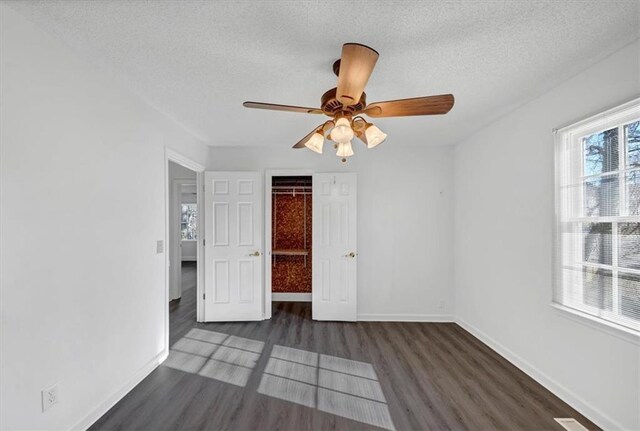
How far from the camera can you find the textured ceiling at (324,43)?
146 centimetres

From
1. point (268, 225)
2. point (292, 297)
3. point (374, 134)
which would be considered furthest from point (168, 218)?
point (292, 297)

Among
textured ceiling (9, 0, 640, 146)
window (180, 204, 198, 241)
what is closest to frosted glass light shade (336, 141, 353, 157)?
textured ceiling (9, 0, 640, 146)

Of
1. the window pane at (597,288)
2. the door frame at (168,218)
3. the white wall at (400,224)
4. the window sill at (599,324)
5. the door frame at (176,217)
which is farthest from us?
the door frame at (176,217)

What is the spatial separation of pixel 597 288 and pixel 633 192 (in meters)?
0.71

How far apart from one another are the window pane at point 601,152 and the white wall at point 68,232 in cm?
359

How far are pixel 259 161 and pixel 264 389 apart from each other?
2902 mm

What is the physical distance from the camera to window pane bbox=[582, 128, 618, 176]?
1.90 metres

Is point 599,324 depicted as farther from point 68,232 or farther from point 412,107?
point 68,232

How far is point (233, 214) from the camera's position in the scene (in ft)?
12.9

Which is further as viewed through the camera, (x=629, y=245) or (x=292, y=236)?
(x=292, y=236)

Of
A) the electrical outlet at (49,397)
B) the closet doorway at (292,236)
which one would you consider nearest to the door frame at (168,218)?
the electrical outlet at (49,397)

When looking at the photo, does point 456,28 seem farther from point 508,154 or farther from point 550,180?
point 508,154

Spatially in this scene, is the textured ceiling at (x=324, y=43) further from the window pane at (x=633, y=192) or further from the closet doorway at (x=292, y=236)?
the closet doorway at (x=292, y=236)

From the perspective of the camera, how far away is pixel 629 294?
1.79 m
